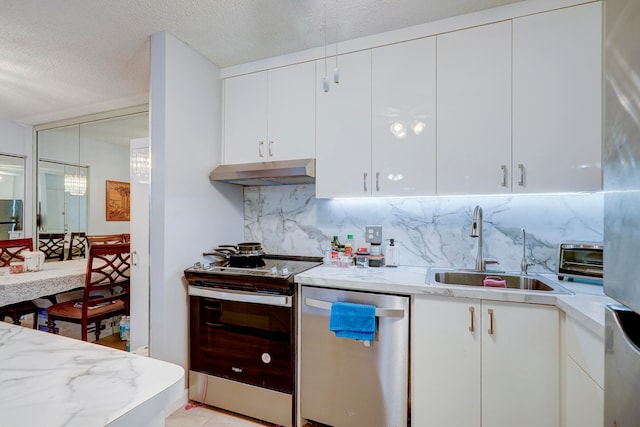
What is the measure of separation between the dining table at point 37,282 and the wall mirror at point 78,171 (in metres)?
1.79

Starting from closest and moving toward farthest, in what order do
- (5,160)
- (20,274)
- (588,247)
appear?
(588,247) → (20,274) → (5,160)

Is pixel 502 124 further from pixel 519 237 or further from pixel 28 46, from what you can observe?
pixel 28 46

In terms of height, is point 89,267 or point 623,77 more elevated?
point 623,77

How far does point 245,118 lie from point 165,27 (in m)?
0.75

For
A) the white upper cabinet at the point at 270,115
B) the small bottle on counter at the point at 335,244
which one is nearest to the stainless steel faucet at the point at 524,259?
the small bottle on counter at the point at 335,244

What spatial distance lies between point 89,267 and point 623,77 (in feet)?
10.7

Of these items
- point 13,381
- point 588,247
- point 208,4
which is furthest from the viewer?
point 208,4

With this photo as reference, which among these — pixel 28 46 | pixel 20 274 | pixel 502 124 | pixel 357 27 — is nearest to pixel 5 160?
pixel 20 274

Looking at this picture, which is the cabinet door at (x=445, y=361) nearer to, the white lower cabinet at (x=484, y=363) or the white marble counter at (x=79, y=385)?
the white lower cabinet at (x=484, y=363)

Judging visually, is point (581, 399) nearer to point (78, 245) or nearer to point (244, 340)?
point (244, 340)

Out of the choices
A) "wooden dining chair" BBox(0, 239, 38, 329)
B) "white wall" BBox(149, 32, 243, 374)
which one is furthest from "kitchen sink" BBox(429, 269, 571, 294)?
"wooden dining chair" BBox(0, 239, 38, 329)

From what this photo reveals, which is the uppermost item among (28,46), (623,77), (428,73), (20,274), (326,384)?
(28,46)

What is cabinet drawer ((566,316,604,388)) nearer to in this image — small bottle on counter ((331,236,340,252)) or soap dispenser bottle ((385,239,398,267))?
soap dispenser bottle ((385,239,398,267))

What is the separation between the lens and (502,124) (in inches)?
68.1
